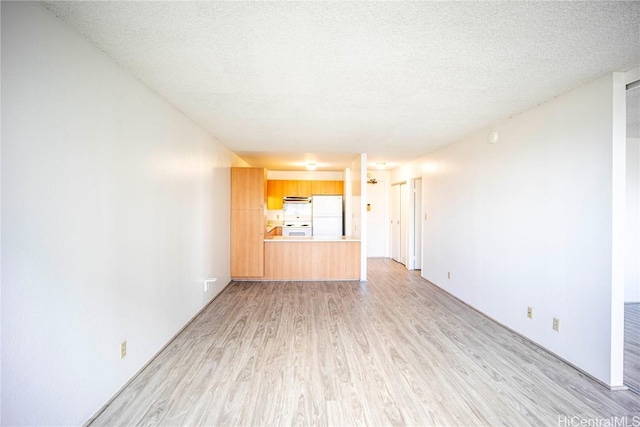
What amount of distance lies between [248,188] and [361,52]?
351cm

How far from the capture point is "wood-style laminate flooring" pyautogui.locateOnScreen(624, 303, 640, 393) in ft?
6.81

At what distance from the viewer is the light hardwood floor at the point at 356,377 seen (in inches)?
67.7

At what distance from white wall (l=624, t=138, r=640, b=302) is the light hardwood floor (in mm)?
2500

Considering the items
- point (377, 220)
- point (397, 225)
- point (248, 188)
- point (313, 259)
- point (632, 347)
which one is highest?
point (248, 188)

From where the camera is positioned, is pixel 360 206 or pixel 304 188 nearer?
pixel 360 206

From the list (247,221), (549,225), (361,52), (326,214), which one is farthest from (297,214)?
(361,52)

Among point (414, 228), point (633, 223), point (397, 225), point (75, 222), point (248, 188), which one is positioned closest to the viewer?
point (75, 222)

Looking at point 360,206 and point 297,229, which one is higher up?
point 360,206

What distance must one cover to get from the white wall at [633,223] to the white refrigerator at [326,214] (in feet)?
16.4

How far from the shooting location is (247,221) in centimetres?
486

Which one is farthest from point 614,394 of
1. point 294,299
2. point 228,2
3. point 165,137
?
point 165,137

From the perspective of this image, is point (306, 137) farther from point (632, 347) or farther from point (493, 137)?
point (632, 347)

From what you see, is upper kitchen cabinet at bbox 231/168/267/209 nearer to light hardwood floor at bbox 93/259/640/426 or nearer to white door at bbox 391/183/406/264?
light hardwood floor at bbox 93/259/640/426

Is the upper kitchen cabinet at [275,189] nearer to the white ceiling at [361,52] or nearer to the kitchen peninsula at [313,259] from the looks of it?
the kitchen peninsula at [313,259]
